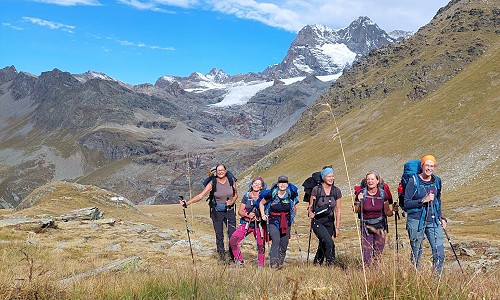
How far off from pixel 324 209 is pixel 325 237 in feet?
2.30

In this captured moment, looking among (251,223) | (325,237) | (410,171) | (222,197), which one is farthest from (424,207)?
(222,197)

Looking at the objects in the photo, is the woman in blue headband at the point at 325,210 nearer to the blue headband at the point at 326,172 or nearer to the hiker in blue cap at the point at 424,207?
the blue headband at the point at 326,172

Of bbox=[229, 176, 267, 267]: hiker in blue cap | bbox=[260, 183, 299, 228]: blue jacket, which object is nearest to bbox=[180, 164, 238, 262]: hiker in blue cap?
bbox=[229, 176, 267, 267]: hiker in blue cap

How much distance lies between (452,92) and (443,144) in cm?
2574

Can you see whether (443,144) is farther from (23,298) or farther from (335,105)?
(23,298)

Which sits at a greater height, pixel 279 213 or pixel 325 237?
pixel 279 213

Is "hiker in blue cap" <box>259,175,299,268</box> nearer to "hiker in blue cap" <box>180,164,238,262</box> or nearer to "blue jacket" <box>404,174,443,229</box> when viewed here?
"hiker in blue cap" <box>180,164,238,262</box>

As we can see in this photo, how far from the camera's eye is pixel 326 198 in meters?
10.9

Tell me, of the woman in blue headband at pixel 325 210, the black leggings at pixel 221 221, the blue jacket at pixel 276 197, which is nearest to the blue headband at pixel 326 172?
the woman in blue headband at pixel 325 210

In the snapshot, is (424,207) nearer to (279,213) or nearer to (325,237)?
(325,237)

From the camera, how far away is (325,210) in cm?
1077

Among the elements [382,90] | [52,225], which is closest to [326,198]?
[52,225]

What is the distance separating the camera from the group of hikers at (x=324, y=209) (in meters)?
9.08

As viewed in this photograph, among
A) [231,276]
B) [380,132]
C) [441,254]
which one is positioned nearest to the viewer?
[231,276]
